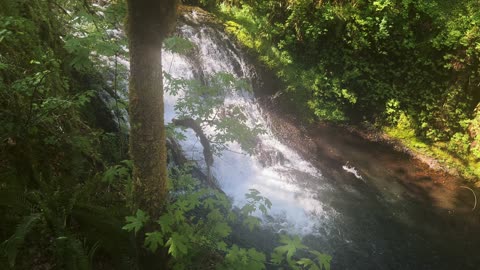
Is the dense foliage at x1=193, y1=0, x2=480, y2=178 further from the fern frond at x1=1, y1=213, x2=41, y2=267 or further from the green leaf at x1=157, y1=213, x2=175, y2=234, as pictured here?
the fern frond at x1=1, y1=213, x2=41, y2=267

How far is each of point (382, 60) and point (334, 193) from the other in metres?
4.44

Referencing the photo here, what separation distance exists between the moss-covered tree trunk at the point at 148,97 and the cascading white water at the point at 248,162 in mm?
3719

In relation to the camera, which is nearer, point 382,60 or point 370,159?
point 370,159

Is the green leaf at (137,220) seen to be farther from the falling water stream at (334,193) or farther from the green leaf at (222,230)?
the falling water stream at (334,193)

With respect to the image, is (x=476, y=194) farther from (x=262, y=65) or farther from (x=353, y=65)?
(x=262, y=65)

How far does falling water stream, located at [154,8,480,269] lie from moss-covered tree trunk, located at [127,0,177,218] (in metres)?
2.92

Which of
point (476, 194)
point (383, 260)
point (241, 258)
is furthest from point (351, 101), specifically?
point (241, 258)

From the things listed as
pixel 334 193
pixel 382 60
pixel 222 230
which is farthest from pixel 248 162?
pixel 222 230

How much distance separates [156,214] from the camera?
290 centimetres

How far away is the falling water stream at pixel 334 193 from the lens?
6820mm

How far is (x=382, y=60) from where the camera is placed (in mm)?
10117

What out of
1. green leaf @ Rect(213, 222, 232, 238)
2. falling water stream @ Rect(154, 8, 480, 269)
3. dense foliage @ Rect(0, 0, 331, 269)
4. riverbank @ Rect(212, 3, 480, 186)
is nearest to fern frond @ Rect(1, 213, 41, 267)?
dense foliage @ Rect(0, 0, 331, 269)

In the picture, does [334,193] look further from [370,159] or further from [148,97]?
[148,97]

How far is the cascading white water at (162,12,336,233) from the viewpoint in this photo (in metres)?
7.56
